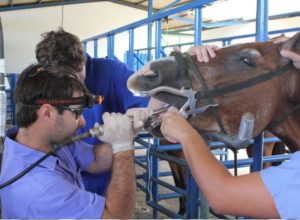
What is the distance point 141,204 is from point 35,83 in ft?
11.1

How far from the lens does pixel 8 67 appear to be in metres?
14.5

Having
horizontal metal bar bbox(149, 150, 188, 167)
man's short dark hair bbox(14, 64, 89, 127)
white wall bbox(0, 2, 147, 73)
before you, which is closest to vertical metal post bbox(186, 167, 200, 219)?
horizontal metal bar bbox(149, 150, 188, 167)

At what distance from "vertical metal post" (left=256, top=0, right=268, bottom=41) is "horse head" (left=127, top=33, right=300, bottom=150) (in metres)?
0.26

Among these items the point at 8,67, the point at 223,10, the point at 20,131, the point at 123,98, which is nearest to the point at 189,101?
the point at 20,131

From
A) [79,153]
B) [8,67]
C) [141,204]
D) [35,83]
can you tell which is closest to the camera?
[35,83]

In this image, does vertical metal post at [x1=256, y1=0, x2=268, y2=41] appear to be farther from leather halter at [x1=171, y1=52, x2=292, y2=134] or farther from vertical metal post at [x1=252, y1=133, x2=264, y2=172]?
vertical metal post at [x1=252, y1=133, x2=264, y2=172]

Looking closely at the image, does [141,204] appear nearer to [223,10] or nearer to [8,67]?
[223,10]

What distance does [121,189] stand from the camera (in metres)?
1.48

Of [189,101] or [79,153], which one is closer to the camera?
[189,101]

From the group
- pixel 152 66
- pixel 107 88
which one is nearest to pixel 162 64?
pixel 152 66

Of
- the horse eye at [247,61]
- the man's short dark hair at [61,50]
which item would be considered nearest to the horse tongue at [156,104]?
the horse eye at [247,61]

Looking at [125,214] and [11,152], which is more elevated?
[11,152]

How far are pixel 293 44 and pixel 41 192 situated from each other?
121 cm

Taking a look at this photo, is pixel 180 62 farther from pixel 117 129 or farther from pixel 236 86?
pixel 117 129
